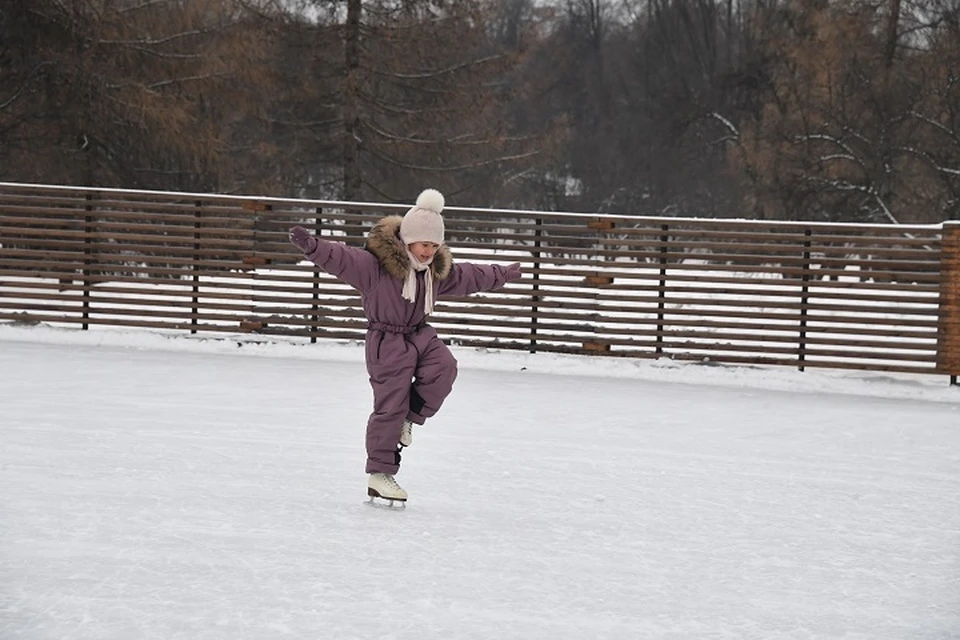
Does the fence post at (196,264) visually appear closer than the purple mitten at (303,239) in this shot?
No

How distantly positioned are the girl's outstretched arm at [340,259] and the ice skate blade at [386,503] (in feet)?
3.43

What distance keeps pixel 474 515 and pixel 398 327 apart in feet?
3.25

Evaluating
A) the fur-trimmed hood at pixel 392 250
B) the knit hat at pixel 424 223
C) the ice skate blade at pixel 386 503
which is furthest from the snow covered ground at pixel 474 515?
the knit hat at pixel 424 223

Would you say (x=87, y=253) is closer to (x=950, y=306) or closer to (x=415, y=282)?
(x=415, y=282)

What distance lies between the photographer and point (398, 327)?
6.21m

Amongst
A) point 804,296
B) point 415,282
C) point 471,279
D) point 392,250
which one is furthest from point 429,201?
point 804,296

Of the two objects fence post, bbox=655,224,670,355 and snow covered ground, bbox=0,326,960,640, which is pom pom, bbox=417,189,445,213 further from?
fence post, bbox=655,224,670,355

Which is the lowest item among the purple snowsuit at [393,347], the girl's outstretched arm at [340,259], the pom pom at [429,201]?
the purple snowsuit at [393,347]

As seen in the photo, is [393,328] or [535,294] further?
[535,294]

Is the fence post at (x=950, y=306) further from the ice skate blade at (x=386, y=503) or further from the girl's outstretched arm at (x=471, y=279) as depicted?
the ice skate blade at (x=386, y=503)

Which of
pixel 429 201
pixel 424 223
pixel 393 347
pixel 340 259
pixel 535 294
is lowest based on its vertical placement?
pixel 393 347

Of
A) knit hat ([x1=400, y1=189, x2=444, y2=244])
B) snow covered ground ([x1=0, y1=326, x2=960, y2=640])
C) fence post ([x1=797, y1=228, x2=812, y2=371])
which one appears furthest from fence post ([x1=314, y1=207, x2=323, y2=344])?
knit hat ([x1=400, y1=189, x2=444, y2=244])

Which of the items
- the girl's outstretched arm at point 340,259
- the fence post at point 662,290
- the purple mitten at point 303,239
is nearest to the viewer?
the purple mitten at point 303,239

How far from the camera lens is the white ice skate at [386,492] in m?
6.11
